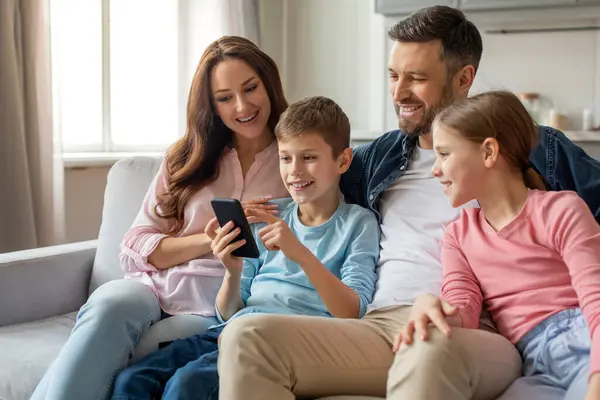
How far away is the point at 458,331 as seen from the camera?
1.25 metres

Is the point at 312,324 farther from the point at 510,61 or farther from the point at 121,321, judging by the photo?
the point at 510,61

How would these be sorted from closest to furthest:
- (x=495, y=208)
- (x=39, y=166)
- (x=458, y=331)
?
1. (x=458, y=331)
2. (x=495, y=208)
3. (x=39, y=166)

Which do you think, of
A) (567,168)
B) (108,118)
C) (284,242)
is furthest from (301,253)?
(108,118)

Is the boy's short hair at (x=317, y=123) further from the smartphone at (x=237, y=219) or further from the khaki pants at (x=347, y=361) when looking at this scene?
the khaki pants at (x=347, y=361)

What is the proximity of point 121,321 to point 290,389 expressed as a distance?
450mm

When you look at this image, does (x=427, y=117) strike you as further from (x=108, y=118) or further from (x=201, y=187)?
(x=108, y=118)

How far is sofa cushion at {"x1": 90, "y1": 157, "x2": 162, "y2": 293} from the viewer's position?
2018 mm

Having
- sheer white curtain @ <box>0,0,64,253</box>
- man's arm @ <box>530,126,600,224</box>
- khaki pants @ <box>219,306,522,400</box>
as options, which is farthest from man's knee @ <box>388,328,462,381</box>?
sheer white curtain @ <box>0,0,64,253</box>

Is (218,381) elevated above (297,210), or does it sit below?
below

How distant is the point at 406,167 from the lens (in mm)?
1787

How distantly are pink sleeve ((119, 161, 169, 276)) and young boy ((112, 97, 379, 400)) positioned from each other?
0.23 meters

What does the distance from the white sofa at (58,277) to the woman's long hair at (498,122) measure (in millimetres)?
982

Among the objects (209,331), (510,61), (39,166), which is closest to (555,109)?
(510,61)

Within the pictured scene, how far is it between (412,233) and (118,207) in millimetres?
860
